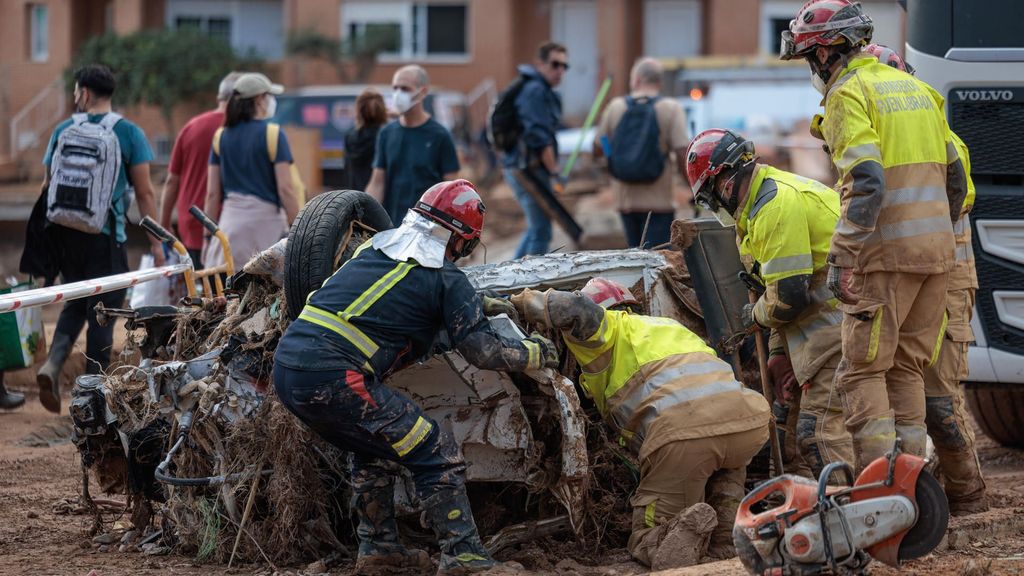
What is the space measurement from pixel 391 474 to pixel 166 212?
4782mm

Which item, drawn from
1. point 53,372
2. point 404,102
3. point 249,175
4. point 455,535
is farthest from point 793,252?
point 53,372

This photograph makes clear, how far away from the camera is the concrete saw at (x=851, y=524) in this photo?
4410 mm

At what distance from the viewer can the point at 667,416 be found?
5.36 m

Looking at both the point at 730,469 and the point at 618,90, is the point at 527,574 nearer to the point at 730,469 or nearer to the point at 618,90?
the point at 730,469

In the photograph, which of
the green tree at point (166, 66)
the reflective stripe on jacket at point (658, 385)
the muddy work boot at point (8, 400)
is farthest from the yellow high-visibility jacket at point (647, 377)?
the green tree at point (166, 66)

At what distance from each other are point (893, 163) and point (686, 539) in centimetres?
176

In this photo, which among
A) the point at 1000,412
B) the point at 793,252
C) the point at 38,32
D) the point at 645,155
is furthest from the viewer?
the point at 38,32

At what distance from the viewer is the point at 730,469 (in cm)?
562

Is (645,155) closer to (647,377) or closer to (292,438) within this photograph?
(647,377)

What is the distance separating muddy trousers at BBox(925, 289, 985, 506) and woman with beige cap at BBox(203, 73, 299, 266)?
455cm

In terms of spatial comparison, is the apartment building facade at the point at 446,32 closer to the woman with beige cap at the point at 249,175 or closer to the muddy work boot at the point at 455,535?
the woman with beige cap at the point at 249,175

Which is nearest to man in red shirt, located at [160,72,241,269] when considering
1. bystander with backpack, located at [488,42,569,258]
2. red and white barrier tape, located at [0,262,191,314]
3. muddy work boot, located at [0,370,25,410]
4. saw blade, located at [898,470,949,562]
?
muddy work boot, located at [0,370,25,410]

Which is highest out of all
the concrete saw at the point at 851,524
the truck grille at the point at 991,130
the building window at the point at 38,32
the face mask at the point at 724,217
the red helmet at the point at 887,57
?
the building window at the point at 38,32

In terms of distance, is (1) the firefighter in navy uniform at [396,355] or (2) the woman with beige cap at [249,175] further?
(2) the woman with beige cap at [249,175]
